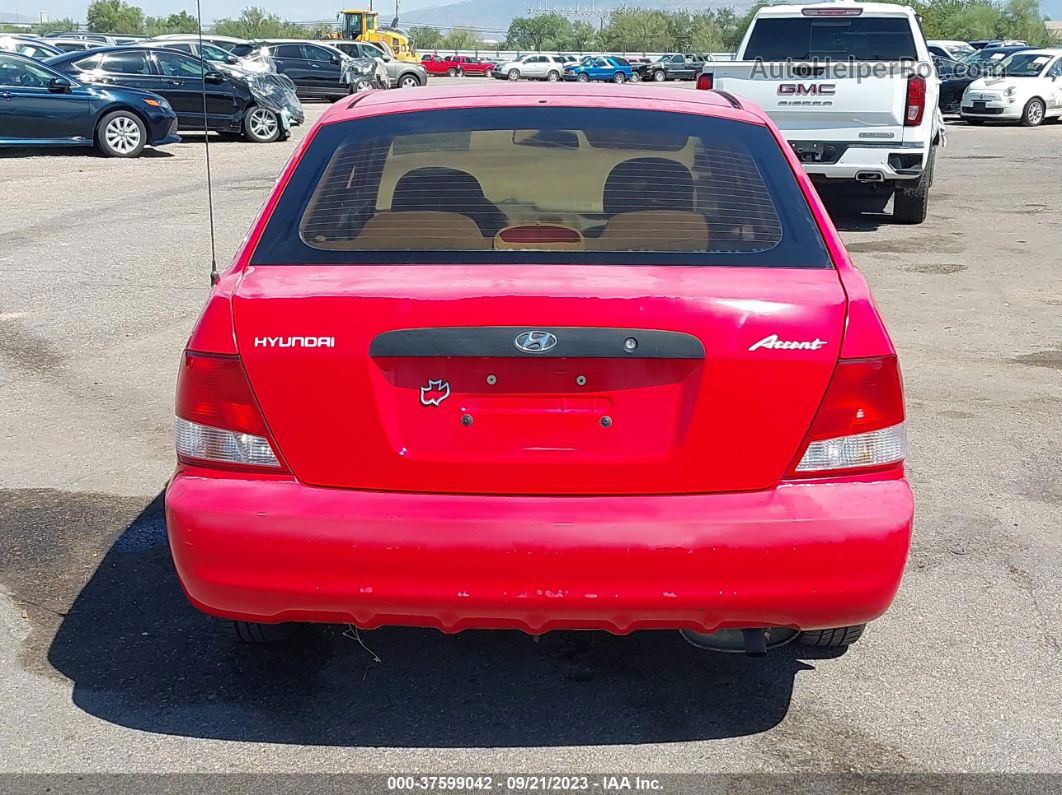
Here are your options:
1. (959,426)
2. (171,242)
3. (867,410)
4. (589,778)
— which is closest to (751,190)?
(867,410)

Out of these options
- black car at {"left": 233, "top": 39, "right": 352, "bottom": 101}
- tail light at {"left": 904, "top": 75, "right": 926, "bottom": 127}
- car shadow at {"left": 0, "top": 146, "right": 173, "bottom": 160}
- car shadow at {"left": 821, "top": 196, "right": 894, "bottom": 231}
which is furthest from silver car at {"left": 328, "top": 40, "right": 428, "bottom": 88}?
tail light at {"left": 904, "top": 75, "right": 926, "bottom": 127}

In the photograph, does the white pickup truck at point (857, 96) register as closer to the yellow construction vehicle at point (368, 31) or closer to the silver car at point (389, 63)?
the silver car at point (389, 63)

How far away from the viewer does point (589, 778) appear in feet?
10.5

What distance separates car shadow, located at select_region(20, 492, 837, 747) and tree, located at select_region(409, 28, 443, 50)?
119 m

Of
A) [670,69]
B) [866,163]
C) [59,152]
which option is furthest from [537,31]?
[866,163]

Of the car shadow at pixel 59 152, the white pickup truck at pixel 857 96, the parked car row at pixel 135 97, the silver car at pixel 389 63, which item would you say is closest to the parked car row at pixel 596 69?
the silver car at pixel 389 63

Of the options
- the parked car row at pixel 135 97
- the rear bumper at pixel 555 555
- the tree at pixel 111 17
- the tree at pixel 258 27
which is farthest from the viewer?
the tree at pixel 111 17

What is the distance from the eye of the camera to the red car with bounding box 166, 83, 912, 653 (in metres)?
3.04

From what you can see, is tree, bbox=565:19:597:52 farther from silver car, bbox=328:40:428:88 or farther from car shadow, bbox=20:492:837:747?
car shadow, bbox=20:492:837:747

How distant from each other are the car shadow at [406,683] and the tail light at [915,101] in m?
9.20

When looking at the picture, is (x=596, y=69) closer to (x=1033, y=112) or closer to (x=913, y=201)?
(x=1033, y=112)

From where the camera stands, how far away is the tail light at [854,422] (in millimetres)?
3123

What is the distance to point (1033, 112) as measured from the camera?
28.5 m

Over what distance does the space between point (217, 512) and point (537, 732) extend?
41.6 inches
